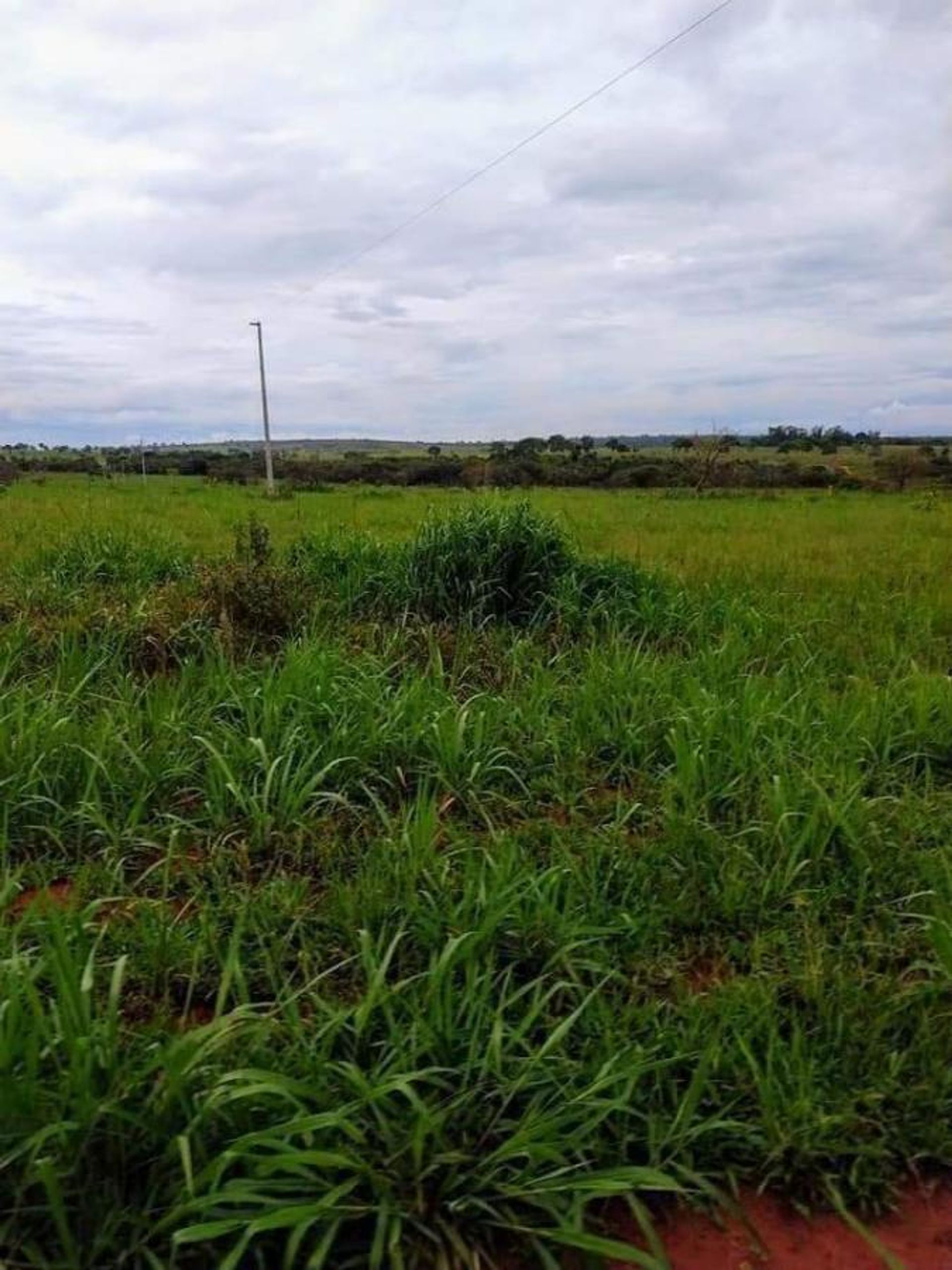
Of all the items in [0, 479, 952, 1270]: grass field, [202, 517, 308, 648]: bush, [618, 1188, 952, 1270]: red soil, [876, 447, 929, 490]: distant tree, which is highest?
[876, 447, 929, 490]: distant tree

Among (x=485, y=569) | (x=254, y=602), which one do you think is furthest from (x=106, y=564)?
(x=485, y=569)

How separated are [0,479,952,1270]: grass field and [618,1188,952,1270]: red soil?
4cm

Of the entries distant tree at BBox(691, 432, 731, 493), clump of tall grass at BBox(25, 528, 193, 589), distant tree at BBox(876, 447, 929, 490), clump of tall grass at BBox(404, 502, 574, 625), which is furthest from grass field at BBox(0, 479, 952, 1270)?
distant tree at BBox(876, 447, 929, 490)

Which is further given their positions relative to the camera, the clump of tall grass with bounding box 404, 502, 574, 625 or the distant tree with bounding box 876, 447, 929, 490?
the distant tree with bounding box 876, 447, 929, 490

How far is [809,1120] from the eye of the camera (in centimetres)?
156

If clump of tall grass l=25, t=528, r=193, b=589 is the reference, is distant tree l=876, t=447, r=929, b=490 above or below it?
above

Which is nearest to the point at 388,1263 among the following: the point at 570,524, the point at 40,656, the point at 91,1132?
the point at 91,1132

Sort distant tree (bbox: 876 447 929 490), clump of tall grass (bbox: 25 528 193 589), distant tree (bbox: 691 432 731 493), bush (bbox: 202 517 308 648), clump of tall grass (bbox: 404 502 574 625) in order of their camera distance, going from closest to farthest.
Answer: bush (bbox: 202 517 308 648) < clump of tall grass (bbox: 404 502 574 625) < clump of tall grass (bbox: 25 528 193 589) < distant tree (bbox: 691 432 731 493) < distant tree (bbox: 876 447 929 490)

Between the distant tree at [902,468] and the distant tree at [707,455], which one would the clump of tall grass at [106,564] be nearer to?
the distant tree at [707,455]

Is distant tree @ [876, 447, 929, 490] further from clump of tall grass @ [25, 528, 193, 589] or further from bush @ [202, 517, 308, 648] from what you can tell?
bush @ [202, 517, 308, 648]

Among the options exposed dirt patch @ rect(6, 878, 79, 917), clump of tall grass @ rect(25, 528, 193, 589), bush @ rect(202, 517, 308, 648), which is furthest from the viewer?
clump of tall grass @ rect(25, 528, 193, 589)

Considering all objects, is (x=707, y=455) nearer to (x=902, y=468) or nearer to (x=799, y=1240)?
(x=902, y=468)

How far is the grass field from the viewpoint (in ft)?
4.56

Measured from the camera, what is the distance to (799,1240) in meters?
1.43
